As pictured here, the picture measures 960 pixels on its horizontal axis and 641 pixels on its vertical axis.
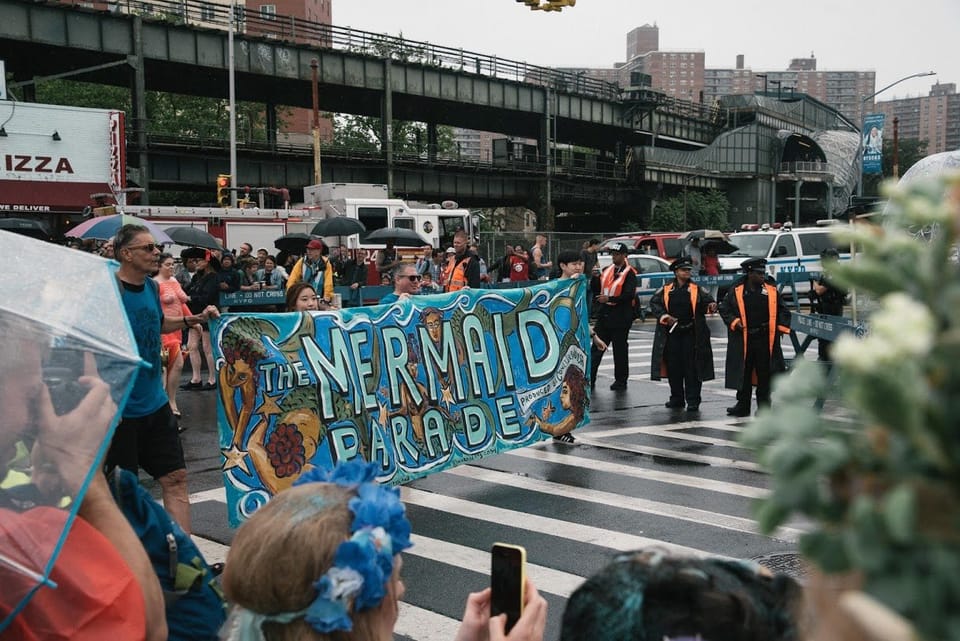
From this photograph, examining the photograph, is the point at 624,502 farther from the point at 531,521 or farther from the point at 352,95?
the point at 352,95

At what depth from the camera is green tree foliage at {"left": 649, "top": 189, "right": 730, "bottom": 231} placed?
2458 inches

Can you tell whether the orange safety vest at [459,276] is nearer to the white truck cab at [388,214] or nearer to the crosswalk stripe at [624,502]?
the crosswalk stripe at [624,502]

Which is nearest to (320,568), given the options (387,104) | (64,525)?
(64,525)

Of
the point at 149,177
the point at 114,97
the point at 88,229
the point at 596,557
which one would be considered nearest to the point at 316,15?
the point at 114,97

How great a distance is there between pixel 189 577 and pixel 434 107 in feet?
178

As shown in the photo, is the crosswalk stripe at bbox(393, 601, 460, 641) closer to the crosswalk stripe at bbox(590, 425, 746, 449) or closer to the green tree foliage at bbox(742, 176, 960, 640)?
the green tree foliage at bbox(742, 176, 960, 640)

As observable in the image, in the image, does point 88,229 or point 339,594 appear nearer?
point 339,594

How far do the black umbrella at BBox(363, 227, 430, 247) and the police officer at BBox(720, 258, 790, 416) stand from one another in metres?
12.9

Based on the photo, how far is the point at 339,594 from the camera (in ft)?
6.57

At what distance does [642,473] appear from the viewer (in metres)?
8.70

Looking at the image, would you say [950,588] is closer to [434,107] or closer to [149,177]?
[149,177]

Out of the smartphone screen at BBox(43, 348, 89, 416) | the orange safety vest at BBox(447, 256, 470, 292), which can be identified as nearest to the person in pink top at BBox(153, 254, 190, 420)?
the orange safety vest at BBox(447, 256, 470, 292)

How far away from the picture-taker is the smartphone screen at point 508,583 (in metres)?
2.19

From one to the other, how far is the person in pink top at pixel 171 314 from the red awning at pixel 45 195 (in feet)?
56.9
